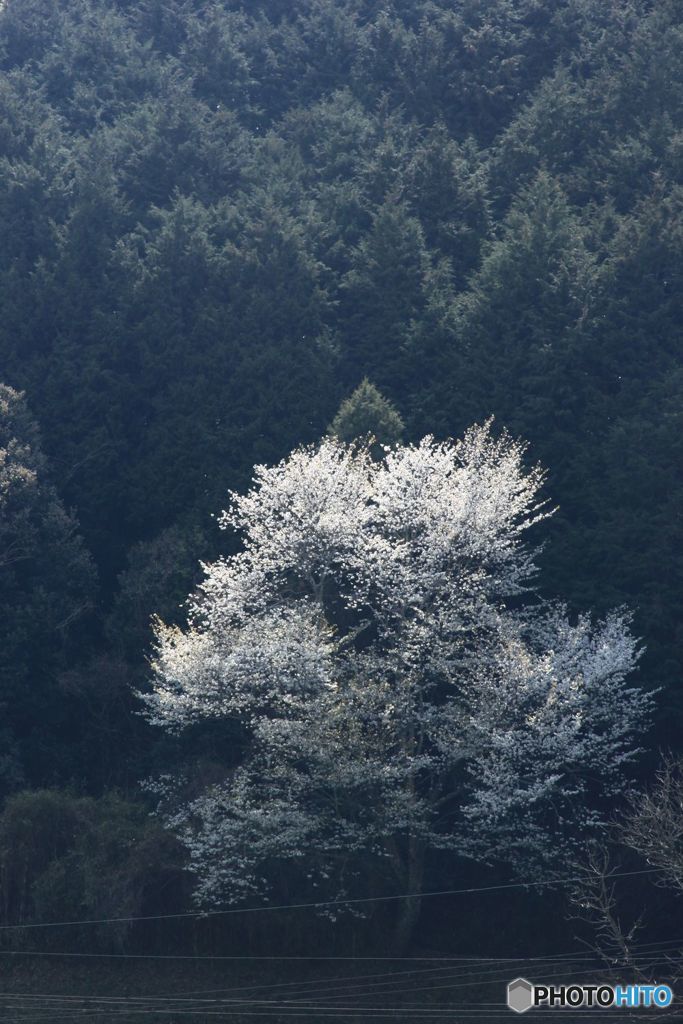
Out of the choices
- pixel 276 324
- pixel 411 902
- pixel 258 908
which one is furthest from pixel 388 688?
pixel 276 324

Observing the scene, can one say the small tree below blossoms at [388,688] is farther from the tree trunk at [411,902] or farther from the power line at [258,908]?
the power line at [258,908]

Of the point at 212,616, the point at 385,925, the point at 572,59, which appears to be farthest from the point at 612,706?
the point at 572,59

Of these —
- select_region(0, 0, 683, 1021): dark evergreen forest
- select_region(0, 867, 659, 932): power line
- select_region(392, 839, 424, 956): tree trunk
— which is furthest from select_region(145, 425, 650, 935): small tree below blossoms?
select_region(0, 0, 683, 1021): dark evergreen forest

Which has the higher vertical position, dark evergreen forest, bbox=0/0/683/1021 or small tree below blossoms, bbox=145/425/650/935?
dark evergreen forest, bbox=0/0/683/1021

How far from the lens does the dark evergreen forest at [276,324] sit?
3297 centimetres

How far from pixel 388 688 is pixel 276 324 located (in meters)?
18.4

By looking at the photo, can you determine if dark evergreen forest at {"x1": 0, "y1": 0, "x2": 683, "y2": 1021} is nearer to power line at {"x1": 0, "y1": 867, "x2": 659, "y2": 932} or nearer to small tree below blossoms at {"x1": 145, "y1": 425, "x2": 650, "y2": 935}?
power line at {"x1": 0, "y1": 867, "x2": 659, "y2": 932}

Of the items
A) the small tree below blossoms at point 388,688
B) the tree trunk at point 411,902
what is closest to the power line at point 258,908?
the tree trunk at point 411,902

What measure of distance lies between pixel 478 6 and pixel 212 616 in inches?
1626

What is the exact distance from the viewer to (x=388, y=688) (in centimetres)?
2927

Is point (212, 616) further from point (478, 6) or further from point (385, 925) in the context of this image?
point (478, 6)

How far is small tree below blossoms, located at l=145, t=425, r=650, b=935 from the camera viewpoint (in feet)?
94.7

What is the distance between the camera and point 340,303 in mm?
46031

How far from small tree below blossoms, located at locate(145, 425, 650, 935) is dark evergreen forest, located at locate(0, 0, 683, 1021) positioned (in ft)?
6.39
